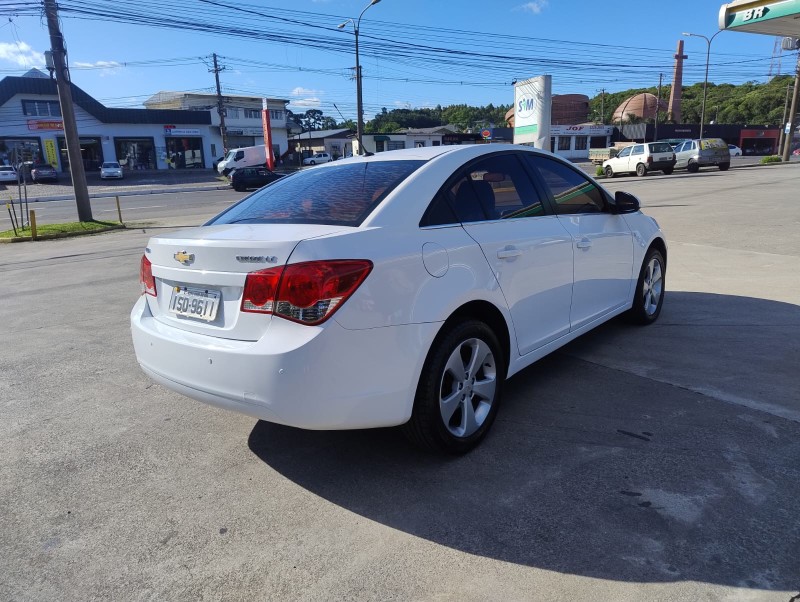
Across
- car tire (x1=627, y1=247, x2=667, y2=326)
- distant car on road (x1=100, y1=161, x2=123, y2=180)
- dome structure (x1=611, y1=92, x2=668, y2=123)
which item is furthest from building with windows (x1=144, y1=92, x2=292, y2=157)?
car tire (x1=627, y1=247, x2=667, y2=326)

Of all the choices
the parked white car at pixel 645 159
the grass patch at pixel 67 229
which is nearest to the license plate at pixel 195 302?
the grass patch at pixel 67 229

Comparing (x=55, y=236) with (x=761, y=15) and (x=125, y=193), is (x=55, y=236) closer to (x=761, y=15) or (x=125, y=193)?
(x=761, y=15)

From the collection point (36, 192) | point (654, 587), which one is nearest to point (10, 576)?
point (654, 587)

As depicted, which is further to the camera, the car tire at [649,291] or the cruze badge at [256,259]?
the car tire at [649,291]

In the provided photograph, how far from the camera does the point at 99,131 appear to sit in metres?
55.0

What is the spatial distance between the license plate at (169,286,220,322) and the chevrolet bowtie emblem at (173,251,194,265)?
144 millimetres

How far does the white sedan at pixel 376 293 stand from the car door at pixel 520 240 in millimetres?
12

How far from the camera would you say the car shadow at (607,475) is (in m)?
2.39

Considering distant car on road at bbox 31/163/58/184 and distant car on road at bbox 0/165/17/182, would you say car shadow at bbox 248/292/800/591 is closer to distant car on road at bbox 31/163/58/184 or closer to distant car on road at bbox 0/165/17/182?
distant car on road at bbox 0/165/17/182

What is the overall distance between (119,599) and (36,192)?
45.0 metres

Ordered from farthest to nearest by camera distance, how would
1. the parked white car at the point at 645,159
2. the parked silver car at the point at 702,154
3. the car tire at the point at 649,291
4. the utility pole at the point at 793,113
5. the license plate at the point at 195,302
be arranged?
the utility pole at the point at 793,113
the parked silver car at the point at 702,154
the parked white car at the point at 645,159
the car tire at the point at 649,291
the license plate at the point at 195,302

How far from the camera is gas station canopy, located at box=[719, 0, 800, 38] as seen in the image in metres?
8.40

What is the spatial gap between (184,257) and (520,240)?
1939mm

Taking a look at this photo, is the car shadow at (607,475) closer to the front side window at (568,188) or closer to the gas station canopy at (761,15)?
the front side window at (568,188)
